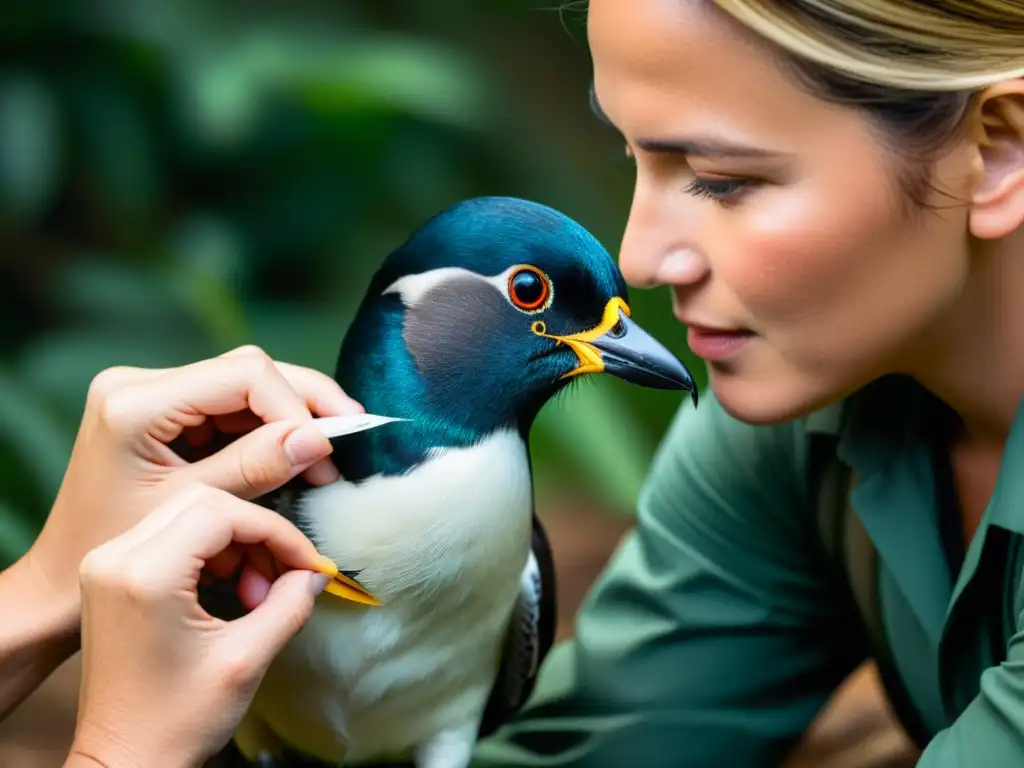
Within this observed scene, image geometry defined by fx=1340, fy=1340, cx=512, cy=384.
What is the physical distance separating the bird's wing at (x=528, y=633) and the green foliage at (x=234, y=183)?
0.86 meters

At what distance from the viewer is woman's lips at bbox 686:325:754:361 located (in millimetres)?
1141

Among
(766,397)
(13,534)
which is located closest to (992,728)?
(766,397)

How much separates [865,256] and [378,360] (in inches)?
17.6

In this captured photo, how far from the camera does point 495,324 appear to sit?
1.22 m

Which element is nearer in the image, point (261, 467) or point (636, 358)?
point (261, 467)

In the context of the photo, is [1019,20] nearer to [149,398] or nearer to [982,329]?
[982,329]

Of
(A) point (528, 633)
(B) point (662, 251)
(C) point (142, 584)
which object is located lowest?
(A) point (528, 633)

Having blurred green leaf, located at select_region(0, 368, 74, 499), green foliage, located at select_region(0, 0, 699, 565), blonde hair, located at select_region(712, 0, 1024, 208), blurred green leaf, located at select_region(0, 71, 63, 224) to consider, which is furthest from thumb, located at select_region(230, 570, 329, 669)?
blurred green leaf, located at select_region(0, 71, 63, 224)

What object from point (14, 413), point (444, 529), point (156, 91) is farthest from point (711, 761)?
point (156, 91)

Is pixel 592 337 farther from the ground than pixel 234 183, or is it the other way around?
pixel 592 337

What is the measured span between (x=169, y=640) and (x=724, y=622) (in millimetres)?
798

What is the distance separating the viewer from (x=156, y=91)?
8.15 ft

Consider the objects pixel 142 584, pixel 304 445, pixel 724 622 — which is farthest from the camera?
pixel 724 622

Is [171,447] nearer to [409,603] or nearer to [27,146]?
[409,603]
